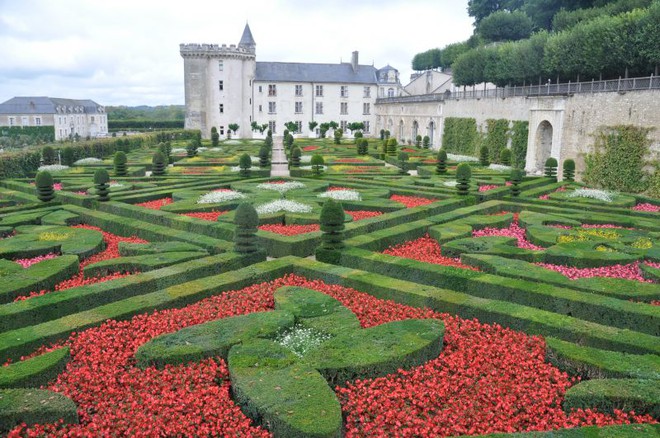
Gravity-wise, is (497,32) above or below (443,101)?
above

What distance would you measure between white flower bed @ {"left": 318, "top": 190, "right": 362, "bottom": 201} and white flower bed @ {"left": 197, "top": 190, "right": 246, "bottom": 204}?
332cm

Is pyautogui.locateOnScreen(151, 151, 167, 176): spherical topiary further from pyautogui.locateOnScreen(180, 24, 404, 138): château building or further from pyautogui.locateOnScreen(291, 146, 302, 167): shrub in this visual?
pyautogui.locateOnScreen(180, 24, 404, 138): château building

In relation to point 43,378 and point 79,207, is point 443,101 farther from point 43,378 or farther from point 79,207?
point 43,378

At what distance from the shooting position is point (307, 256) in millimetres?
13758

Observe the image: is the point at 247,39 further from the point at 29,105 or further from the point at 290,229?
the point at 290,229

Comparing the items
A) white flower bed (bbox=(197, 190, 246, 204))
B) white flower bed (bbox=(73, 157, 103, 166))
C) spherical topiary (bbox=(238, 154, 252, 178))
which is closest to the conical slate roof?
white flower bed (bbox=(73, 157, 103, 166))

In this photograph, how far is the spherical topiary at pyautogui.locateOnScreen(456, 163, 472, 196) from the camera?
20.2m

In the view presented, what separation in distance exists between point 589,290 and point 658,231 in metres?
6.94

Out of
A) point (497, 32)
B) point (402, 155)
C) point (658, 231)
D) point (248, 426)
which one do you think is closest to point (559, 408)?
point (248, 426)

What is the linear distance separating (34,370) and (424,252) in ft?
31.2

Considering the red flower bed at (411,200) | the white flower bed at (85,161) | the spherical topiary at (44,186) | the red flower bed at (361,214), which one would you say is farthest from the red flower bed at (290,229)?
the white flower bed at (85,161)

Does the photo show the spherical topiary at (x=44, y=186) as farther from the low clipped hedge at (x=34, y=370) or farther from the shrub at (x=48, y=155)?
the shrub at (x=48, y=155)

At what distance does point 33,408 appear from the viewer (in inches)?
243

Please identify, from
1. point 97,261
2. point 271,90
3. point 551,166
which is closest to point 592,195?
point 551,166
